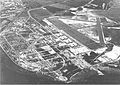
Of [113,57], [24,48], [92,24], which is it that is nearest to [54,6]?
[92,24]

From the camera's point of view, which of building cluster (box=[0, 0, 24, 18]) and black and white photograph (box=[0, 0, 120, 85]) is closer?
black and white photograph (box=[0, 0, 120, 85])

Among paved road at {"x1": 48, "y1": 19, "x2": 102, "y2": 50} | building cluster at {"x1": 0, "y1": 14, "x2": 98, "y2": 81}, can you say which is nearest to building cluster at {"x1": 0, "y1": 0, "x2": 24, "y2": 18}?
building cluster at {"x1": 0, "y1": 14, "x2": 98, "y2": 81}

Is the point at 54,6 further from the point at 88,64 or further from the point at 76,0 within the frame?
the point at 88,64

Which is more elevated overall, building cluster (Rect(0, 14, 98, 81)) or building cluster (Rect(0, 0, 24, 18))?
building cluster (Rect(0, 0, 24, 18))

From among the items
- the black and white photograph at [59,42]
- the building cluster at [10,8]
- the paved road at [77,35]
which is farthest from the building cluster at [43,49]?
the building cluster at [10,8]

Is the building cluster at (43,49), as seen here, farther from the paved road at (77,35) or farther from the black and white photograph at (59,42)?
the paved road at (77,35)

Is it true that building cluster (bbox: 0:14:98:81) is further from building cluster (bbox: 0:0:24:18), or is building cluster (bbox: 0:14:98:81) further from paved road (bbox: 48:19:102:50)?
building cluster (bbox: 0:0:24:18)

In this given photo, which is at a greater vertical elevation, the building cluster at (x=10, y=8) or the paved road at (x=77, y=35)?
the building cluster at (x=10, y=8)

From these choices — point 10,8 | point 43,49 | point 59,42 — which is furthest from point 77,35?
point 10,8

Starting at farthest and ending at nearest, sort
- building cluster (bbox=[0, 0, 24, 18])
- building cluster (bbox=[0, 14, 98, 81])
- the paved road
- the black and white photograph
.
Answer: building cluster (bbox=[0, 0, 24, 18]), the paved road, building cluster (bbox=[0, 14, 98, 81]), the black and white photograph

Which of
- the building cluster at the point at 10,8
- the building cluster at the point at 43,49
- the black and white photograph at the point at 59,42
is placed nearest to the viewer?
the black and white photograph at the point at 59,42
